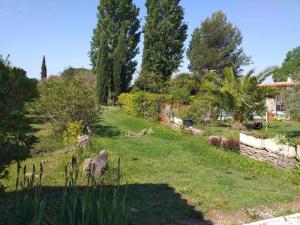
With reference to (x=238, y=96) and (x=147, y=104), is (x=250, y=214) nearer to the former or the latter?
(x=238, y=96)

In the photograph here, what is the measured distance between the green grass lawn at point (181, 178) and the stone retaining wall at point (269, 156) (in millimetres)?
259

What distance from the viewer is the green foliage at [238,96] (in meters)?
21.5

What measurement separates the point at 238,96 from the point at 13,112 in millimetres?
17882

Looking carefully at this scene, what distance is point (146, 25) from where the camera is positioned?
146 feet

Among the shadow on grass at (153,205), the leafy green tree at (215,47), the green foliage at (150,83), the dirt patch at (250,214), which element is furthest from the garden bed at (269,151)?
the leafy green tree at (215,47)

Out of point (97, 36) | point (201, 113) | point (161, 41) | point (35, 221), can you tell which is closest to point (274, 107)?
point (161, 41)

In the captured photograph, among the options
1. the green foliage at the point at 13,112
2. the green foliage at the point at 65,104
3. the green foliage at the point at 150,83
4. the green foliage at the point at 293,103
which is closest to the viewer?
the green foliage at the point at 13,112

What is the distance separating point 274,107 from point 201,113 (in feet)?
54.6

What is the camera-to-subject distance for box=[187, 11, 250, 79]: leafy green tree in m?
54.1

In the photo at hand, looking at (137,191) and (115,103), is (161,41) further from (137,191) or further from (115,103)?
(137,191)

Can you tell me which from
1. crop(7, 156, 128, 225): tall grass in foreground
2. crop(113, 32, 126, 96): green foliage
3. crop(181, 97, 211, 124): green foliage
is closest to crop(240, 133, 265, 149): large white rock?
crop(181, 97, 211, 124): green foliage

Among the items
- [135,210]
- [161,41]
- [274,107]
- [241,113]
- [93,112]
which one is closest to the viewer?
[135,210]

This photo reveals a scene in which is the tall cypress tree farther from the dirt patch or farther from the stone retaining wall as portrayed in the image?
the dirt patch

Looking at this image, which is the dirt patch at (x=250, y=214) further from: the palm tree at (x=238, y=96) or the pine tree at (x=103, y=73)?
the pine tree at (x=103, y=73)
